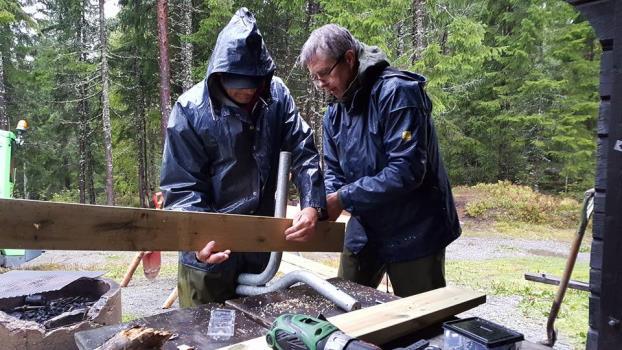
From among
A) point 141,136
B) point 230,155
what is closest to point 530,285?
point 230,155

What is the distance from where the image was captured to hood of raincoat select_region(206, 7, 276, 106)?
2.33m

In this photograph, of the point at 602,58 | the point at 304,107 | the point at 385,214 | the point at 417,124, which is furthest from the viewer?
the point at 304,107

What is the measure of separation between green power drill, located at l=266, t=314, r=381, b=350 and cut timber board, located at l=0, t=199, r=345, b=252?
1.95 ft

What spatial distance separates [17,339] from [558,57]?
1941 centimetres

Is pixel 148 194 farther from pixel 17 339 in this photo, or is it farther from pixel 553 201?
pixel 17 339

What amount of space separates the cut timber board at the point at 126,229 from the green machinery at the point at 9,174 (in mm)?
7633

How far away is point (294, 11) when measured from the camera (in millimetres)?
14961

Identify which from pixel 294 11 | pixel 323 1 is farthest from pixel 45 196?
pixel 323 1

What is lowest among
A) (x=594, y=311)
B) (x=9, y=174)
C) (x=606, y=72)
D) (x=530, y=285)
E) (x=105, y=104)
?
(x=530, y=285)

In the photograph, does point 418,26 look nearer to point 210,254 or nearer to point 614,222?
point 614,222

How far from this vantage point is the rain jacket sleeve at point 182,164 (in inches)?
92.8

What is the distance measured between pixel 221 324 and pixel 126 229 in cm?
56

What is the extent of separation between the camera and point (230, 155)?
2432mm

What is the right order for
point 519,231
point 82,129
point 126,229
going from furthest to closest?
point 82,129 < point 519,231 < point 126,229
